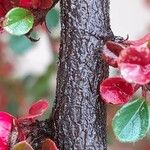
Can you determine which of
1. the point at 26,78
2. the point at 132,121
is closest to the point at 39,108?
the point at 132,121

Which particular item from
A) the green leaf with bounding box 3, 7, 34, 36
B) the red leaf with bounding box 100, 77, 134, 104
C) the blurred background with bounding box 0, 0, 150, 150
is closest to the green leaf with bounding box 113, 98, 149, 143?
the red leaf with bounding box 100, 77, 134, 104

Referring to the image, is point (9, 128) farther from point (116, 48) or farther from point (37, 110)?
point (116, 48)

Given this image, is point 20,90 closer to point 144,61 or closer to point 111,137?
point 111,137

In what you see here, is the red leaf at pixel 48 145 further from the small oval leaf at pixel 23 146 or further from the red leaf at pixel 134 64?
the red leaf at pixel 134 64

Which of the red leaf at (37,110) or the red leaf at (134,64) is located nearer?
the red leaf at (134,64)

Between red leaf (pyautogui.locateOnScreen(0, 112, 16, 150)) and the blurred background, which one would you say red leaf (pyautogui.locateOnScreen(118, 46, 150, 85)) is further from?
the blurred background

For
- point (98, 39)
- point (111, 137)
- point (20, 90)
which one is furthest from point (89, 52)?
point (20, 90)

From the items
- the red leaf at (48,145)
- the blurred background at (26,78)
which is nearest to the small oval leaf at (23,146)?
the red leaf at (48,145)
